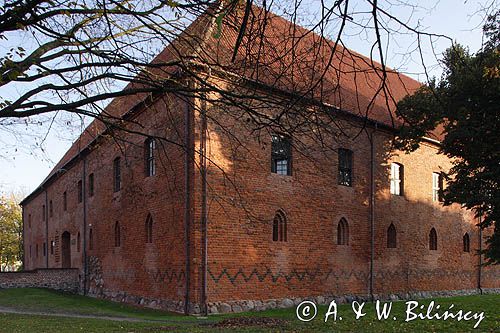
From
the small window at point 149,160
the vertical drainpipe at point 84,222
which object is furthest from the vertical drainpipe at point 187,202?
the vertical drainpipe at point 84,222

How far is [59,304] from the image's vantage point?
19.2 meters

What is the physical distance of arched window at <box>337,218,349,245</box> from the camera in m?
19.6

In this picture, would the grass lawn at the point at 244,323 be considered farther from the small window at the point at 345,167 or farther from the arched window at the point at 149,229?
the small window at the point at 345,167

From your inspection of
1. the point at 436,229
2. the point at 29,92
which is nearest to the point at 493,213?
the point at 436,229

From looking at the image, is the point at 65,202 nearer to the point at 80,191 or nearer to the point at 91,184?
the point at 80,191

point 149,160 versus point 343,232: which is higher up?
point 149,160

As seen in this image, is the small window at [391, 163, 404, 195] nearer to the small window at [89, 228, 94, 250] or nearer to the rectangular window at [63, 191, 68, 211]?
the small window at [89, 228, 94, 250]

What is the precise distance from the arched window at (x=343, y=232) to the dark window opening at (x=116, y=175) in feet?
29.7

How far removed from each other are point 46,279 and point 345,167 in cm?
1558

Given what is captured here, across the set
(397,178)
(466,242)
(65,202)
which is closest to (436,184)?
(397,178)

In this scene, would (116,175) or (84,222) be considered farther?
(84,222)

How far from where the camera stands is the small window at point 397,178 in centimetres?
2253

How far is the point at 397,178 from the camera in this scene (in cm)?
2284

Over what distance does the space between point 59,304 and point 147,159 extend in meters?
6.33
